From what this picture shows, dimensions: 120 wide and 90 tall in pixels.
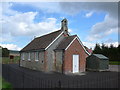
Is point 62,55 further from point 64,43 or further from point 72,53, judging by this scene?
point 64,43

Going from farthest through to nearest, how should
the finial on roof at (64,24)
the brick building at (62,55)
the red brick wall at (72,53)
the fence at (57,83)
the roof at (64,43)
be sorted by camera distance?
the finial on roof at (64,24) < the roof at (64,43) < the brick building at (62,55) < the red brick wall at (72,53) < the fence at (57,83)

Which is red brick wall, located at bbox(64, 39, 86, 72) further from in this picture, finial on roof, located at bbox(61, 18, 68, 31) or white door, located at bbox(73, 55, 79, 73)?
finial on roof, located at bbox(61, 18, 68, 31)

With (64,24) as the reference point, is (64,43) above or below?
below

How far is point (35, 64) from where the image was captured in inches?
987

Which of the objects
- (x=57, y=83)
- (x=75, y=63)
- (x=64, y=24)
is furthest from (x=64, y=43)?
(x=57, y=83)

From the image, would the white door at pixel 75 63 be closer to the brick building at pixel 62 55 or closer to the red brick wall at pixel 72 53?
the brick building at pixel 62 55

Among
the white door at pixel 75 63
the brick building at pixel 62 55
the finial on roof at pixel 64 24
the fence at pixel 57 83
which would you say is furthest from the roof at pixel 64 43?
the fence at pixel 57 83

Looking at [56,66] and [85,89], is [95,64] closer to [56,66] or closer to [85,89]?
[56,66]

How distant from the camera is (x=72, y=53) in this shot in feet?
70.6

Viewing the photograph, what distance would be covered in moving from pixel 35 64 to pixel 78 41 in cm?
773

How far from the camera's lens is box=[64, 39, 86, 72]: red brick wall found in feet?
68.7

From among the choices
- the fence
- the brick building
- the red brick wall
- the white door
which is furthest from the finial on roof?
the fence

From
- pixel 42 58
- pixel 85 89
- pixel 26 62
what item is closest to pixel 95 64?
pixel 42 58

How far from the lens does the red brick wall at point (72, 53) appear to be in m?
20.9
